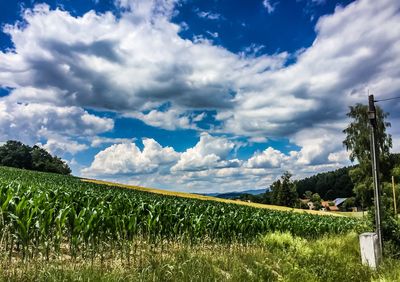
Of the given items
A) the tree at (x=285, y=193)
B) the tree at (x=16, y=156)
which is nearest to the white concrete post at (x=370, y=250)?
the tree at (x=285, y=193)

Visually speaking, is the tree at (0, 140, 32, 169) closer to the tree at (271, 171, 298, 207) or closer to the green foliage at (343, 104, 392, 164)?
the tree at (271, 171, 298, 207)

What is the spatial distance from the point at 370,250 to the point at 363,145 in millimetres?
44753

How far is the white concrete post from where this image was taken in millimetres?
11518

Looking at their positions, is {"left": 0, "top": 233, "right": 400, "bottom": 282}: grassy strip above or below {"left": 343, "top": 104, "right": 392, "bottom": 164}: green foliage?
below

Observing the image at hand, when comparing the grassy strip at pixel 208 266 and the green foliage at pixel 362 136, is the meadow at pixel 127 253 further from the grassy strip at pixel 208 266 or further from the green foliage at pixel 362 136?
the green foliage at pixel 362 136

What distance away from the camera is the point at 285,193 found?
320ft

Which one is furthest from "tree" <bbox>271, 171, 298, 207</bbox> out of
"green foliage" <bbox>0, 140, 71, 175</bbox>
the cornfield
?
the cornfield

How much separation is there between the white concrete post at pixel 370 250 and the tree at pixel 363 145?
43686mm

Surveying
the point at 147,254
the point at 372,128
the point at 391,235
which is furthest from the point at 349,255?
the point at 147,254

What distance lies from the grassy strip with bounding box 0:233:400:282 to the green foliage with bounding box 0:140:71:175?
10061 centimetres

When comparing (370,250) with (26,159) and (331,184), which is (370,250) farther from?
(331,184)

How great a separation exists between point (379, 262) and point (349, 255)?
1185 mm

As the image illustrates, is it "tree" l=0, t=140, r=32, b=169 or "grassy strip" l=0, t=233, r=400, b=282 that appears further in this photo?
"tree" l=0, t=140, r=32, b=169

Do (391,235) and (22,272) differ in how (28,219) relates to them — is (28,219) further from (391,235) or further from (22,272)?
(391,235)
